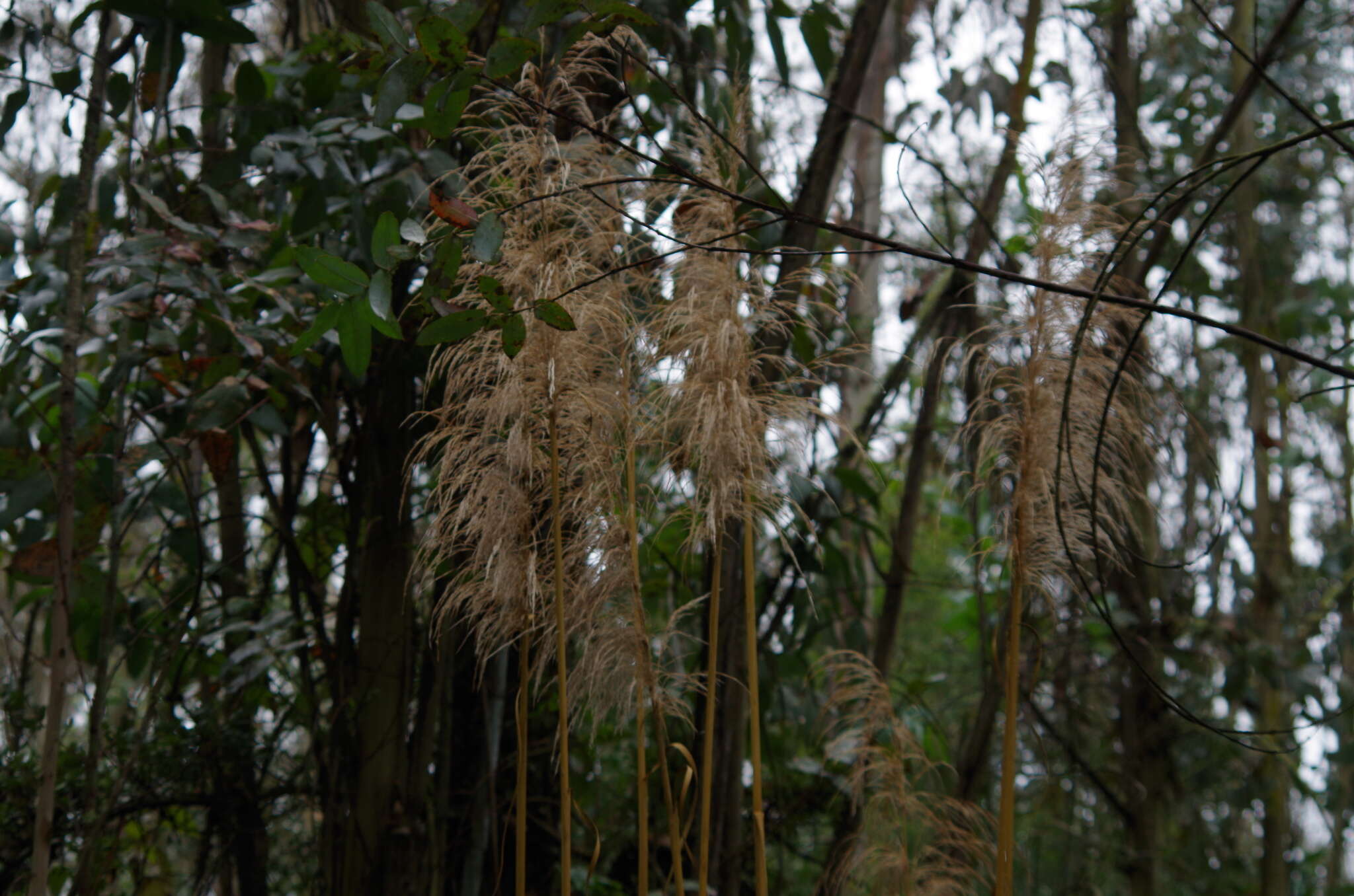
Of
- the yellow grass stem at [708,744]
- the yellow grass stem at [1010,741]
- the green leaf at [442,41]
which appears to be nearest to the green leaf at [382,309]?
the green leaf at [442,41]

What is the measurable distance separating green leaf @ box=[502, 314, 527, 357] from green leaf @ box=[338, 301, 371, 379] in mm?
177

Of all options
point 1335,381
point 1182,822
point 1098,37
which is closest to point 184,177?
point 1098,37

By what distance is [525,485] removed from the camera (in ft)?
4.02

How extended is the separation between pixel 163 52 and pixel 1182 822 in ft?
16.6

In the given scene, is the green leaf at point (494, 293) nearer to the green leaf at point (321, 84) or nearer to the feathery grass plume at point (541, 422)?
the feathery grass plume at point (541, 422)

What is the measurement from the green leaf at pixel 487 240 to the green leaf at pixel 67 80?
1.12m

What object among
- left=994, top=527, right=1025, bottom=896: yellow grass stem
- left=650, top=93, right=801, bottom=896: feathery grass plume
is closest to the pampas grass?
left=650, top=93, right=801, bottom=896: feathery grass plume

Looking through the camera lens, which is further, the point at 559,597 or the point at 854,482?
the point at 854,482

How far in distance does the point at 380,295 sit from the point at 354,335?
0.28 feet

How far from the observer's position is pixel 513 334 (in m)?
0.95

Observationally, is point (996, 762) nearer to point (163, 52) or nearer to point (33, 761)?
point (33, 761)

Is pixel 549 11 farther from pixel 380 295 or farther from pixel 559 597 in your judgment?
pixel 559 597

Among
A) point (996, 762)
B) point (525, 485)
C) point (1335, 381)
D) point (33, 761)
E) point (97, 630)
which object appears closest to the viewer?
point (525, 485)

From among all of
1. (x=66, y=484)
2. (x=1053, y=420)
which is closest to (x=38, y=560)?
(x=66, y=484)
